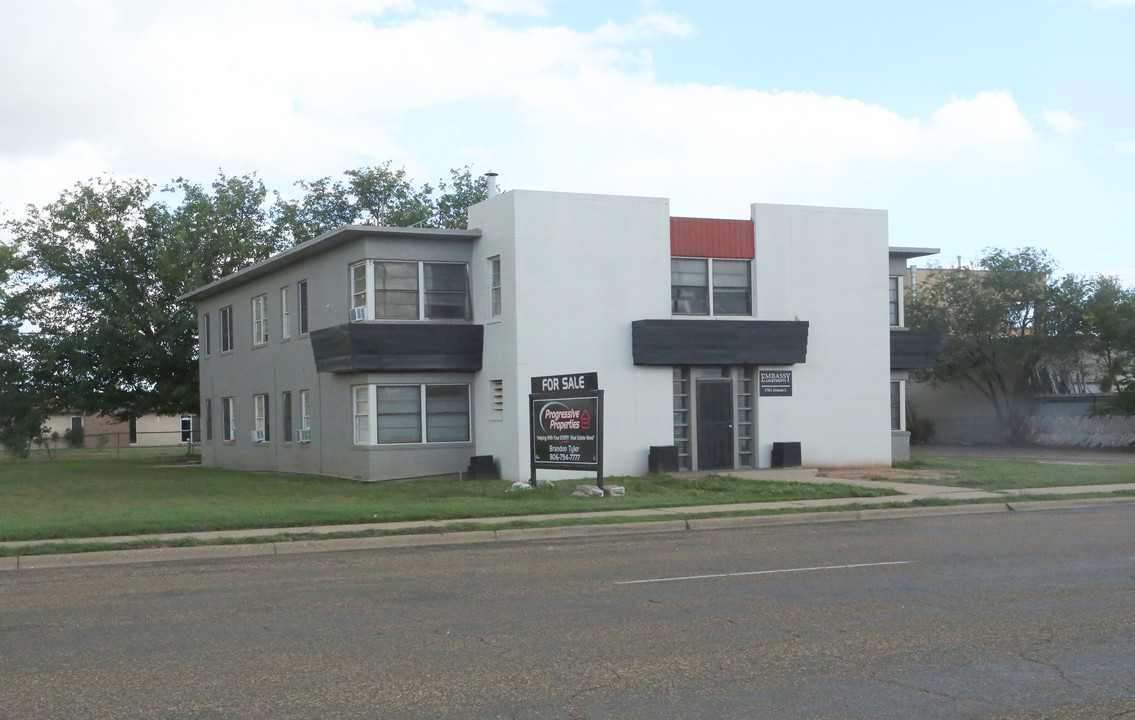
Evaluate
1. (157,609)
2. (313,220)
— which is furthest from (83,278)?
(157,609)

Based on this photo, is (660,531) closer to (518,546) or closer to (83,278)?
(518,546)

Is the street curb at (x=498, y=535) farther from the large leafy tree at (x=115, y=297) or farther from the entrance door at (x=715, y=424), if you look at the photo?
the large leafy tree at (x=115, y=297)

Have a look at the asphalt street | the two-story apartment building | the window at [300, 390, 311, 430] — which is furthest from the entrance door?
the asphalt street

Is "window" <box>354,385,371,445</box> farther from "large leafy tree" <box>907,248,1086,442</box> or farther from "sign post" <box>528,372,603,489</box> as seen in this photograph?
"large leafy tree" <box>907,248,1086,442</box>

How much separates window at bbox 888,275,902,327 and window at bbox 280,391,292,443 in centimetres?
1639

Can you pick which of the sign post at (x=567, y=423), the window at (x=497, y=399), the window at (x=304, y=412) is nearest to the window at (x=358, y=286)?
the window at (x=497, y=399)

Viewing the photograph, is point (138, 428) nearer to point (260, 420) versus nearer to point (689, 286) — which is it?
point (260, 420)

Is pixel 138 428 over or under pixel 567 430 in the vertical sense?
under

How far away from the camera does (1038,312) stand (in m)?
41.9

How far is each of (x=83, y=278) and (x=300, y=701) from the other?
41.5 meters

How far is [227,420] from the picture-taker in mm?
37625

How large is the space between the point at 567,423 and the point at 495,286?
221 inches

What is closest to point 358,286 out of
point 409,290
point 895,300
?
point 409,290

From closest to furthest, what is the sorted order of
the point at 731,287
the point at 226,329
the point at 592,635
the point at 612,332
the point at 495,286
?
1. the point at 592,635
2. the point at 612,332
3. the point at 495,286
4. the point at 731,287
5. the point at 226,329
